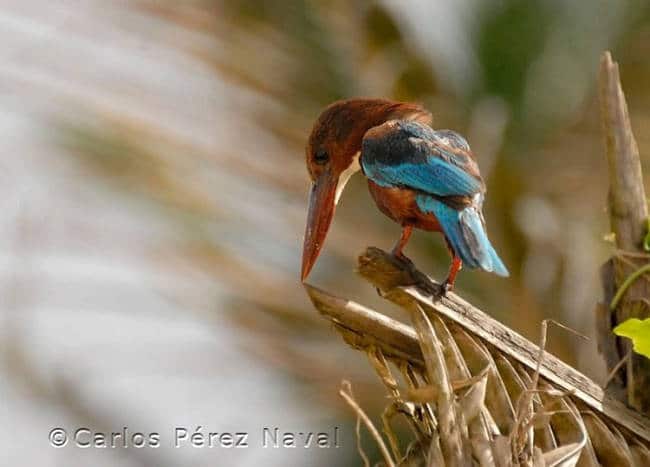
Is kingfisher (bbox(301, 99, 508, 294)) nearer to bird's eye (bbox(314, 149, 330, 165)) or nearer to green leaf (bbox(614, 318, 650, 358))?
bird's eye (bbox(314, 149, 330, 165))

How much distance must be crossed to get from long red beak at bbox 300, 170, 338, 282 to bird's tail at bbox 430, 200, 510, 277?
21 centimetres

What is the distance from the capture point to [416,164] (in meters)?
2.27

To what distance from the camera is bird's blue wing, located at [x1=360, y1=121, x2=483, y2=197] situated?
221cm

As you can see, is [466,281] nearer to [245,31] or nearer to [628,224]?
[245,31]

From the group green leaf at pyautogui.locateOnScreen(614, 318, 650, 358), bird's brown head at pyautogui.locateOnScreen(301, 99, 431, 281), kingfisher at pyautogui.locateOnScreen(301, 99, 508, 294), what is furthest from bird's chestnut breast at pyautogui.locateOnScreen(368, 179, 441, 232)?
green leaf at pyautogui.locateOnScreen(614, 318, 650, 358)

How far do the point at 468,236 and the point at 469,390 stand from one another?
0.31 metres

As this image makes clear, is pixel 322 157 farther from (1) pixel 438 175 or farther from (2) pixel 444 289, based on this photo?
(2) pixel 444 289

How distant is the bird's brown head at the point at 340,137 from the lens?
236 cm

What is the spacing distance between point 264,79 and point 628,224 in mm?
3203

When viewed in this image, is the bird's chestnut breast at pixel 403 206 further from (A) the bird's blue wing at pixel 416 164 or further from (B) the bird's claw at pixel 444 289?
(B) the bird's claw at pixel 444 289

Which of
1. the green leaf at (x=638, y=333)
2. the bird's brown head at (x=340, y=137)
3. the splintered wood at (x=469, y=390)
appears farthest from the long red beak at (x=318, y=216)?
the green leaf at (x=638, y=333)

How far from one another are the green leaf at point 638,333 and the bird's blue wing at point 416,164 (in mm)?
320

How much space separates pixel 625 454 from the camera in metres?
2.02

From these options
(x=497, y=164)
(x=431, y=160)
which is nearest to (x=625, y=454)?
(x=431, y=160)
